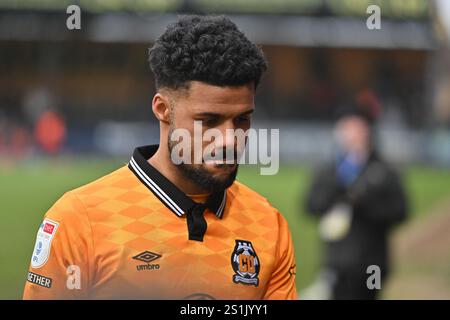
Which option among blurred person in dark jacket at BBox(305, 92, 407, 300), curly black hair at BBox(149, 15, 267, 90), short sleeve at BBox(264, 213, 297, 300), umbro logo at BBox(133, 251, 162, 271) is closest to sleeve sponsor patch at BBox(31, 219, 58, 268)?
umbro logo at BBox(133, 251, 162, 271)

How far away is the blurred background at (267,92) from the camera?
13614mm

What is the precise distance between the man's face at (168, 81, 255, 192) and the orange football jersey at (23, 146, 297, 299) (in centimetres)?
15

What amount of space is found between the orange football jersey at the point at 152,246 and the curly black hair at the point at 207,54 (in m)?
0.34

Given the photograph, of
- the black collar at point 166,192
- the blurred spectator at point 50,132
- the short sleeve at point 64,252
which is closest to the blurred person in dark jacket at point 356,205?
the black collar at point 166,192

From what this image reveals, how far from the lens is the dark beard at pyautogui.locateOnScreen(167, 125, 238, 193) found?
7.72 ft

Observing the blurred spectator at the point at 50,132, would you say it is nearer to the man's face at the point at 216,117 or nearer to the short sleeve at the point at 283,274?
the short sleeve at the point at 283,274

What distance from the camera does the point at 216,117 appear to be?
91.2 inches

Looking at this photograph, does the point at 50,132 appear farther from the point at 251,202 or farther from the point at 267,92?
the point at 251,202

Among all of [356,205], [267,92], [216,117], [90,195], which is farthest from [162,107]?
[267,92]

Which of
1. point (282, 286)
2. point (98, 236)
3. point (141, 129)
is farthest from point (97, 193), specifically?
point (141, 129)

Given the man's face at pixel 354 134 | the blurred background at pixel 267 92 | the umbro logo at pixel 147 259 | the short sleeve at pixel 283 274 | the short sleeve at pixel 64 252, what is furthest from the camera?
the blurred background at pixel 267 92

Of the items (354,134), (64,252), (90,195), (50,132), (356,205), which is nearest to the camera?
(64,252)

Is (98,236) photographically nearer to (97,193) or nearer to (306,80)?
(97,193)

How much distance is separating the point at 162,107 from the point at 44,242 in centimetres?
50
